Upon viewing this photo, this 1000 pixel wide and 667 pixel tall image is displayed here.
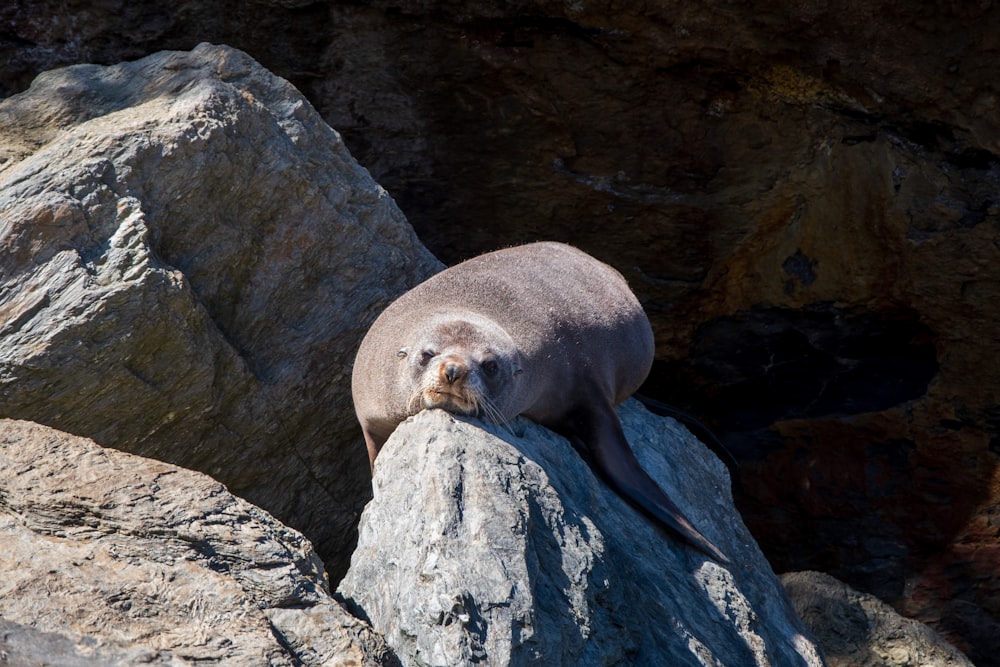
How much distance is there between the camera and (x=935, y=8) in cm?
514

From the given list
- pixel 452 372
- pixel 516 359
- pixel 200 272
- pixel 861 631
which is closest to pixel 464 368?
pixel 452 372

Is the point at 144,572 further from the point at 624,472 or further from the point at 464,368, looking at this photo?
the point at 624,472

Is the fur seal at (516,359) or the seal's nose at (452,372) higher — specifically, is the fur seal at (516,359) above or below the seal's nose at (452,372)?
below

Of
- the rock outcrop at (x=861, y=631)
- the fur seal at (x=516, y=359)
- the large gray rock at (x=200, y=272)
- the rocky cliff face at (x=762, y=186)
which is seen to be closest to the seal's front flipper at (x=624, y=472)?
the fur seal at (x=516, y=359)

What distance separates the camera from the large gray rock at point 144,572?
8.12ft

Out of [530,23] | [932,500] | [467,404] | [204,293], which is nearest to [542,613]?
[467,404]

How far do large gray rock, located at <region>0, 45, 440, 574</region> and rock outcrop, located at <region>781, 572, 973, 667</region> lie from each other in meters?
2.34

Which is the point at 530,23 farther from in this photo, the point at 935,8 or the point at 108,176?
the point at 108,176

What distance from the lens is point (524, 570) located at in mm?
3025

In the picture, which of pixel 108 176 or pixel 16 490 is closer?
pixel 16 490

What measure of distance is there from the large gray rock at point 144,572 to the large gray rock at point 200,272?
2.40 feet

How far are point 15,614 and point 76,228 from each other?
177 cm

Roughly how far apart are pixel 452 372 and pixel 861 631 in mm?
2822

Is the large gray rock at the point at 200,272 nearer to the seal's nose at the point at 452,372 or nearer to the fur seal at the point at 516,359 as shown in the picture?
the fur seal at the point at 516,359
